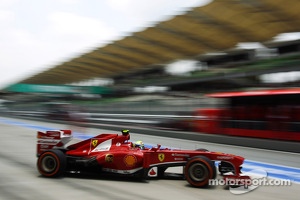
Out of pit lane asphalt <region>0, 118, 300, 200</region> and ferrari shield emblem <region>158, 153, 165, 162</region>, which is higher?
ferrari shield emblem <region>158, 153, 165, 162</region>

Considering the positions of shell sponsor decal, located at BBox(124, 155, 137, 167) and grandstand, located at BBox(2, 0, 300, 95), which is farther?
grandstand, located at BBox(2, 0, 300, 95)

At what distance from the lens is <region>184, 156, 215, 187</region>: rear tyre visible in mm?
5414

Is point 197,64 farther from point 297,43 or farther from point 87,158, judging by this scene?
point 87,158

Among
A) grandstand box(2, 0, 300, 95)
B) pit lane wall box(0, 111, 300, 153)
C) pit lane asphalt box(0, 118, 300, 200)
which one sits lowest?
pit lane asphalt box(0, 118, 300, 200)

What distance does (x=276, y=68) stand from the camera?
18594 mm

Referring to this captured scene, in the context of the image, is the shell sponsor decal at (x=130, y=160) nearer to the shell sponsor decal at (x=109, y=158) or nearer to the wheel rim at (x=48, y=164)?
the shell sponsor decal at (x=109, y=158)

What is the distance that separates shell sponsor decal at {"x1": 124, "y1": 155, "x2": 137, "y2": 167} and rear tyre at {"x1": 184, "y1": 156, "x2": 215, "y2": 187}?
2.86 feet

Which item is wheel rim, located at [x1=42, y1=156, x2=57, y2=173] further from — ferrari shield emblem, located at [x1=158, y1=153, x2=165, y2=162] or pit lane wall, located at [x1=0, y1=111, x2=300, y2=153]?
pit lane wall, located at [x1=0, y1=111, x2=300, y2=153]

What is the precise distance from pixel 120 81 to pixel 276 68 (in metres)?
18.8

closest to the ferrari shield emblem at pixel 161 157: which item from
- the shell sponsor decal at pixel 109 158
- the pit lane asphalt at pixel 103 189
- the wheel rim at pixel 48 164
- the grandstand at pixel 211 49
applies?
the pit lane asphalt at pixel 103 189

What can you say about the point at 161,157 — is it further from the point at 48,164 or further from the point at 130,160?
the point at 48,164

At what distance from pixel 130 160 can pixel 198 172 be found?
45.3 inches

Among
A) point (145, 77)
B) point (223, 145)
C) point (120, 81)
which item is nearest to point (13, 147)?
point (223, 145)

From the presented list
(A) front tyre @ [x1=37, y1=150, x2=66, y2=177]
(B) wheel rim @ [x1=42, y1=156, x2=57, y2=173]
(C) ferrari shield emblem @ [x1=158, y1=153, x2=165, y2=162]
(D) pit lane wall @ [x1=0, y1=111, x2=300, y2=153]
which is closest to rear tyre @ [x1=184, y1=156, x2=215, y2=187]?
(C) ferrari shield emblem @ [x1=158, y1=153, x2=165, y2=162]
